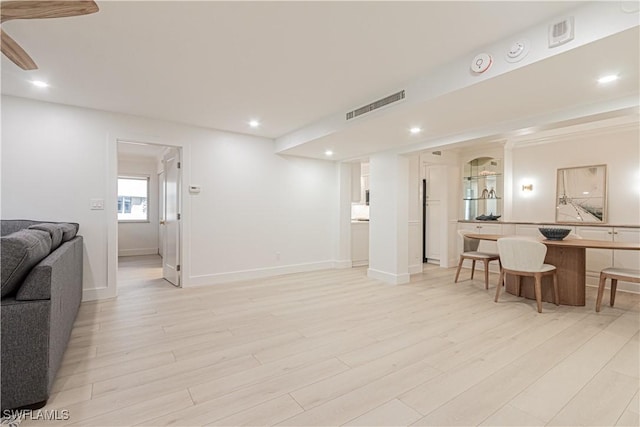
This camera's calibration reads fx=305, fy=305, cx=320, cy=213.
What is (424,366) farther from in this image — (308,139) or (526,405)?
(308,139)

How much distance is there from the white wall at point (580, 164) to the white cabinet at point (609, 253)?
0.42 meters

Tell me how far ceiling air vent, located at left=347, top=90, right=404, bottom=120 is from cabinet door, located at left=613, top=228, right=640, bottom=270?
4.07m

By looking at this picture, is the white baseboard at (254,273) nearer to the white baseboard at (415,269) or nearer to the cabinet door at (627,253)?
the white baseboard at (415,269)

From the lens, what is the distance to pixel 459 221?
6207mm

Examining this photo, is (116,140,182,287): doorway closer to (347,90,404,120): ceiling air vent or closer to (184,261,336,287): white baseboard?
(184,261,336,287): white baseboard

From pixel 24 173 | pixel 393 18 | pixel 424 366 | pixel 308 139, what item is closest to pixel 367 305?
pixel 424 366

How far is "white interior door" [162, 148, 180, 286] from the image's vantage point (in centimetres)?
451

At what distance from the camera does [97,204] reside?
3.80m

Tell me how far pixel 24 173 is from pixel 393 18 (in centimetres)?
415

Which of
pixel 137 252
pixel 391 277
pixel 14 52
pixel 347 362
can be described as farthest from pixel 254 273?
pixel 137 252

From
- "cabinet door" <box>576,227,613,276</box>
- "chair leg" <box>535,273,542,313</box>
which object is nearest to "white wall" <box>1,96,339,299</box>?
"chair leg" <box>535,273,542,313</box>

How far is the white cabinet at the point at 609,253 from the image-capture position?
428 cm

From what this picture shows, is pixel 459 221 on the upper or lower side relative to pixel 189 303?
upper

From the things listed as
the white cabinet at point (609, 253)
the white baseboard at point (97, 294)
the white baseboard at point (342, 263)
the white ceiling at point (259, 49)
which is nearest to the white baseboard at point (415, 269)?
the white baseboard at point (342, 263)
